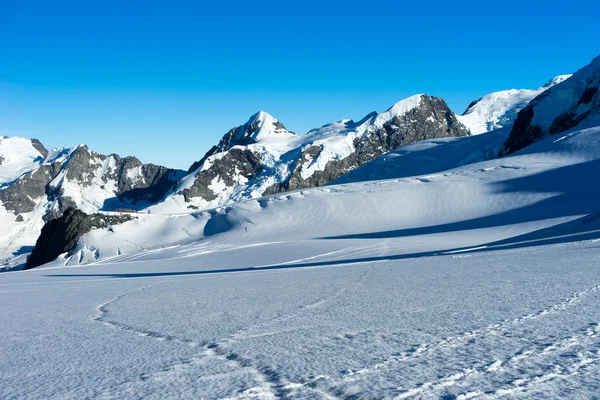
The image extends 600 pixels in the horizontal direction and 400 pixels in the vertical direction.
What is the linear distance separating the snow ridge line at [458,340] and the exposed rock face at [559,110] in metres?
60.8

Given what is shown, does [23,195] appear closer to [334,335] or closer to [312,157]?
[312,157]

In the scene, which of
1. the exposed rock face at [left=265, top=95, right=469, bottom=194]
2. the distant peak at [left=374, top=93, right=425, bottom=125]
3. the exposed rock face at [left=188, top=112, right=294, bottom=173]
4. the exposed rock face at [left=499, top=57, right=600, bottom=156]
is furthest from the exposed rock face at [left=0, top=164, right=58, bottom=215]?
the exposed rock face at [left=499, top=57, right=600, bottom=156]

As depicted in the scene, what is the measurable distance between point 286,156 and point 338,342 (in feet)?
394

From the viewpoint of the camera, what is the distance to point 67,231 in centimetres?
4781

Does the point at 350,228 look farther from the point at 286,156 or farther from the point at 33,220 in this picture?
the point at 33,220

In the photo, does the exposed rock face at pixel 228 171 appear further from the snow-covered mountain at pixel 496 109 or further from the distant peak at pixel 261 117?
the snow-covered mountain at pixel 496 109

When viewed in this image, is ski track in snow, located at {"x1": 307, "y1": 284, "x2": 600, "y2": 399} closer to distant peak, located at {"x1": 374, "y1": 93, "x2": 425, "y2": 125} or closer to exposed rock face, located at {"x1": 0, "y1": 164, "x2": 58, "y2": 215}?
distant peak, located at {"x1": 374, "y1": 93, "x2": 425, "y2": 125}

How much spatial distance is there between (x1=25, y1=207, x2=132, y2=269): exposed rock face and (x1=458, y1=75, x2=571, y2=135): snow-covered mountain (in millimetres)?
101194

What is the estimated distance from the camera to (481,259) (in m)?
11.8

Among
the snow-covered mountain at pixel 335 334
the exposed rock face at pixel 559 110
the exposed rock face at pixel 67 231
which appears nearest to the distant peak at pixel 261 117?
the exposed rock face at pixel 559 110

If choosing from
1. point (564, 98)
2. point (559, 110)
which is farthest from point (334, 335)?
point (564, 98)

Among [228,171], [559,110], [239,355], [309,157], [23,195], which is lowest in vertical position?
[239,355]

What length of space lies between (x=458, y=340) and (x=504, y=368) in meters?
0.85

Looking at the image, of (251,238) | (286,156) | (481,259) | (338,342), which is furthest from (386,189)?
(286,156)
